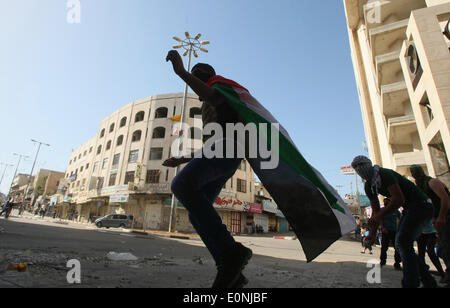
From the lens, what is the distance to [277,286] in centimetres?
194

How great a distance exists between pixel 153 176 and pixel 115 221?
6.26 m

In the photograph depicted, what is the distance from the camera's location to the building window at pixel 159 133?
1168 inches

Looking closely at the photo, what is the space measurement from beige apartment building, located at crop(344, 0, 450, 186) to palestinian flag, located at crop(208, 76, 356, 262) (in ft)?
33.7

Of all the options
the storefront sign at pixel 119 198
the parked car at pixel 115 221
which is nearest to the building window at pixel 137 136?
the storefront sign at pixel 119 198

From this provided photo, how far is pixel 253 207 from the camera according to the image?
31.1 m

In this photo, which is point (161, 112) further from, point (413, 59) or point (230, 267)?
point (230, 267)

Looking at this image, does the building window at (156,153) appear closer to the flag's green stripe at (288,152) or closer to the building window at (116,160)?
the building window at (116,160)

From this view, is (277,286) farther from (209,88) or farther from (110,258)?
(110,258)

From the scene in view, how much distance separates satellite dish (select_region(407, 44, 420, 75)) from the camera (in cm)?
1107

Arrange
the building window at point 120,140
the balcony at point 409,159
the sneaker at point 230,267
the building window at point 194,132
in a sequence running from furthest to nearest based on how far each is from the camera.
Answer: the building window at point 120,140 → the building window at point 194,132 → the balcony at point 409,159 → the sneaker at point 230,267

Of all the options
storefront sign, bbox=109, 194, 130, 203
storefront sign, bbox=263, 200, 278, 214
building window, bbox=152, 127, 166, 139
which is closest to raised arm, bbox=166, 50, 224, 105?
storefront sign, bbox=109, 194, 130, 203

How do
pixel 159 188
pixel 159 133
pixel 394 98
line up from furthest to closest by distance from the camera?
pixel 159 133 < pixel 159 188 < pixel 394 98

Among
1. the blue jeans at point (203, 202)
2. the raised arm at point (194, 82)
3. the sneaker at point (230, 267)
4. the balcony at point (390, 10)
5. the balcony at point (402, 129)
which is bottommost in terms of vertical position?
the sneaker at point (230, 267)

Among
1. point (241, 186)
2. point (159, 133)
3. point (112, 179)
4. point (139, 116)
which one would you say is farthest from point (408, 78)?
point (112, 179)
